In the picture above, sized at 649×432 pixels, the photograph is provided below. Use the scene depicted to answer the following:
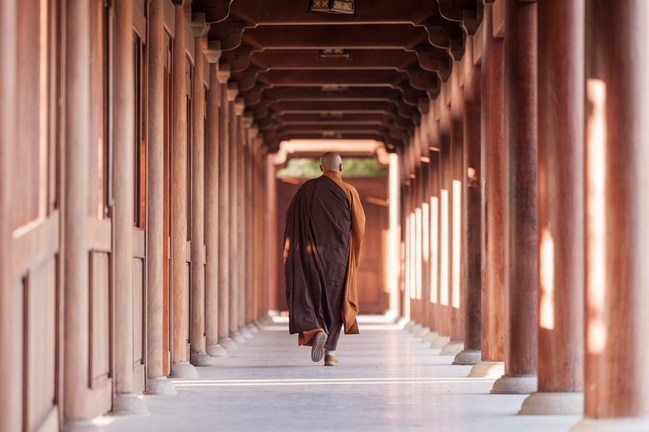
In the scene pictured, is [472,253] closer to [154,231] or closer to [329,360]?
[329,360]

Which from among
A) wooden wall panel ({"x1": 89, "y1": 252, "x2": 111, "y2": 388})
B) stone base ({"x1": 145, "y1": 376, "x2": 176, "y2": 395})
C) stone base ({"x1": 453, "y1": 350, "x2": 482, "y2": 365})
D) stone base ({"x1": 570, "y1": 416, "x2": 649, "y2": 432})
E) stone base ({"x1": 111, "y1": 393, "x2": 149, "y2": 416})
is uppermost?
wooden wall panel ({"x1": 89, "y1": 252, "x2": 111, "y2": 388})

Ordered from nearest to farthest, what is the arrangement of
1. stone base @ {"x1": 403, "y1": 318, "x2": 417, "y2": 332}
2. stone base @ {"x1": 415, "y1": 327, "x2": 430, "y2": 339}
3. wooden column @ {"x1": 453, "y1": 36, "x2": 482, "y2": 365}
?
wooden column @ {"x1": 453, "y1": 36, "x2": 482, "y2": 365}
stone base @ {"x1": 415, "y1": 327, "x2": 430, "y2": 339}
stone base @ {"x1": 403, "y1": 318, "x2": 417, "y2": 332}

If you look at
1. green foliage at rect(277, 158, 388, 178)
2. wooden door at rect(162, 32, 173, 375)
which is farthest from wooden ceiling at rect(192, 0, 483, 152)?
green foliage at rect(277, 158, 388, 178)

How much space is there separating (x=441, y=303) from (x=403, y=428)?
366 inches

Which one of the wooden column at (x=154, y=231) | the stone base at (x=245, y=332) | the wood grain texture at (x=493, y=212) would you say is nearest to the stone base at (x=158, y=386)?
the wooden column at (x=154, y=231)

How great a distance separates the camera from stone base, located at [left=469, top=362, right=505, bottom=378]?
9.65m

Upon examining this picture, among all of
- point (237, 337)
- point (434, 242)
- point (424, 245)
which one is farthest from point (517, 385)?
point (424, 245)

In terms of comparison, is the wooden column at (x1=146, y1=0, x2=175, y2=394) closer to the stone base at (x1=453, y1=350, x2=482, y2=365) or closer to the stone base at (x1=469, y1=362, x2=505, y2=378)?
the stone base at (x1=469, y1=362, x2=505, y2=378)

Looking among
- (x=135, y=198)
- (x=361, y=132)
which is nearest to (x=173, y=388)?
(x=135, y=198)

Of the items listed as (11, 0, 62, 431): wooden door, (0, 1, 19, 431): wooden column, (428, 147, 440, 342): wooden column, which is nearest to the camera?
(0, 1, 19, 431): wooden column

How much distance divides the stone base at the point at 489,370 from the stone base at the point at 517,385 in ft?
5.23

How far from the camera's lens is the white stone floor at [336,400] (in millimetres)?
6320

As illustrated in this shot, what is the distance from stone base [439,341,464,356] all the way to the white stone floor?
64cm

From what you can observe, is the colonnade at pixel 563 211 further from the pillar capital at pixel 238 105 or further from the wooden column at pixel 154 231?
the pillar capital at pixel 238 105
